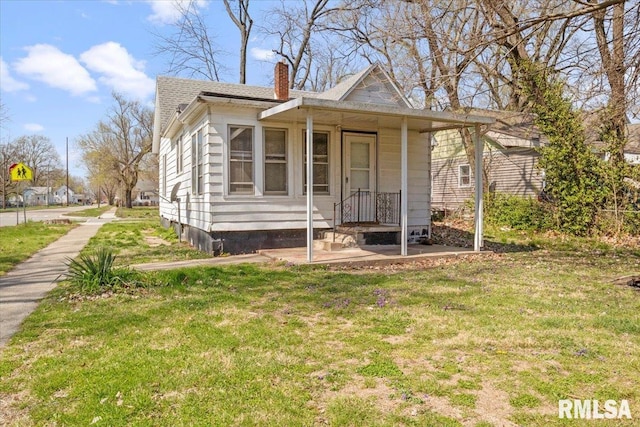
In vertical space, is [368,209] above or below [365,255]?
above

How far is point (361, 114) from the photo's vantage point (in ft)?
27.9

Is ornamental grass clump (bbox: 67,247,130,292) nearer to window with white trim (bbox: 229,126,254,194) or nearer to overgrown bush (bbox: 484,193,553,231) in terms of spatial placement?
window with white trim (bbox: 229,126,254,194)

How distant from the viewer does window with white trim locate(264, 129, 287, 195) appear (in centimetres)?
951

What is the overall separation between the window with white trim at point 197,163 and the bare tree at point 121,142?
121 feet

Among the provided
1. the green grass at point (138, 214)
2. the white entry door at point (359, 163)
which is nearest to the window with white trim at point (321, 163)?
the white entry door at point (359, 163)

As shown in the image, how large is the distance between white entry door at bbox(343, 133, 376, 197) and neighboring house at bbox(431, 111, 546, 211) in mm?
6865

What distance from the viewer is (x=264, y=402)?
278 centimetres

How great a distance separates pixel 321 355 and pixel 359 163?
742 centimetres

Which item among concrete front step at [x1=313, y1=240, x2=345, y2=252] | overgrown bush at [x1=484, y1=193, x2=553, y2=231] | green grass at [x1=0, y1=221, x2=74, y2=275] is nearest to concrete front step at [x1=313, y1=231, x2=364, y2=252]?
concrete front step at [x1=313, y1=240, x2=345, y2=252]

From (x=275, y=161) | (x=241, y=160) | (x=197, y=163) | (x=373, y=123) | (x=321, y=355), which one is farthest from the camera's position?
(x=197, y=163)

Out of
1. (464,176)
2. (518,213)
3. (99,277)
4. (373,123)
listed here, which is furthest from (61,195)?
(99,277)

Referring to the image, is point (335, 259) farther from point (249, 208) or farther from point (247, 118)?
point (247, 118)

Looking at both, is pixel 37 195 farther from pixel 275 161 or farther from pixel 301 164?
pixel 301 164

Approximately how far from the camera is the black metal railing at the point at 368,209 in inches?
405
